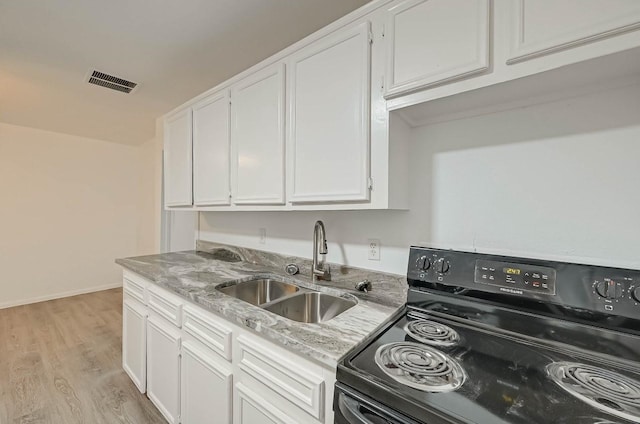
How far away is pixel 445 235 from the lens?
1336 millimetres

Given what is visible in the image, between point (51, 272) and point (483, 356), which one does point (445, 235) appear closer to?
point (483, 356)

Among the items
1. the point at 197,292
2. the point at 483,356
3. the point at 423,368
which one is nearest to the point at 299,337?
Result: the point at 423,368

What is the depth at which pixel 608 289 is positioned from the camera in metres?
0.88

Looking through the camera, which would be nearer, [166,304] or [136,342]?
[166,304]

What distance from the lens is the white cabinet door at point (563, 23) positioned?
2.43 ft

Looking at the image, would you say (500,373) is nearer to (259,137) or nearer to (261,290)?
(261,290)

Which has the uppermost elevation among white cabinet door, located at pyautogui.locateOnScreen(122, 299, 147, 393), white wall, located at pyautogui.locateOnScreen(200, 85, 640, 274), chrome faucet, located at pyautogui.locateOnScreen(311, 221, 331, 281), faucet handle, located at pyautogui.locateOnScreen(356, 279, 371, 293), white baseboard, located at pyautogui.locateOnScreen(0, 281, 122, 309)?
white wall, located at pyautogui.locateOnScreen(200, 85, 640, 274)

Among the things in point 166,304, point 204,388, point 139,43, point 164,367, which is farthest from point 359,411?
point 139,43

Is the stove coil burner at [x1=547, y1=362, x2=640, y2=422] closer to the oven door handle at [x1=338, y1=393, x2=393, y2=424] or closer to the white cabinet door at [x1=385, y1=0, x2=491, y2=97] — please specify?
the oven door handle at [x1=338, y1=393, x2=393, y2=424]

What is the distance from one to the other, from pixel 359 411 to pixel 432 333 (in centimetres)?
40

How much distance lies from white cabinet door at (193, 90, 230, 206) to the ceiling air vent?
1.05m

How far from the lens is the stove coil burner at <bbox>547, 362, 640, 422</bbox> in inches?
24.9

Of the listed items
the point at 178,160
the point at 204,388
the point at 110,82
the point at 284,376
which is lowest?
the point at 204,388

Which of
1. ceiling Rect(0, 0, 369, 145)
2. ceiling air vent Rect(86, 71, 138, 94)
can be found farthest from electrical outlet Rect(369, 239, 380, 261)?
ceiling air vent Rect(86, 71, 138, 94)
